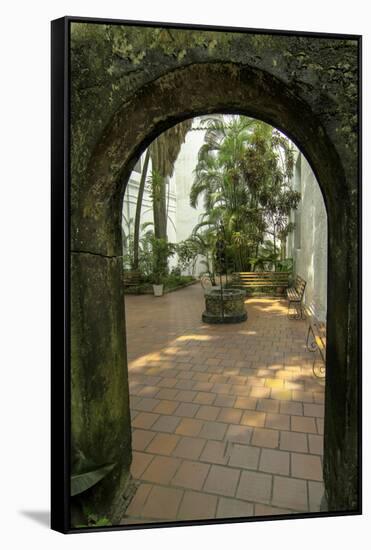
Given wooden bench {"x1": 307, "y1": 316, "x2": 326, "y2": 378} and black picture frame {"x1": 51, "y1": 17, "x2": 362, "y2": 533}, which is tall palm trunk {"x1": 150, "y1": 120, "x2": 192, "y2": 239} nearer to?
wooden bench {"x1": 307, "y1": 316, "x2": 326, "y2": 378}

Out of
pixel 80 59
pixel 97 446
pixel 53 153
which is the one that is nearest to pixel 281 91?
pixel 80 59

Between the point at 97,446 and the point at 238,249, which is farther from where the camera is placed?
the point at 238,249

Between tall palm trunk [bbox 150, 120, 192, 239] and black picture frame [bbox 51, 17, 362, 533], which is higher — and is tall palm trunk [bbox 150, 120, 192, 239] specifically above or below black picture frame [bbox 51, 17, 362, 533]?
above

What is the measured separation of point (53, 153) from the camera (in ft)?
5.37

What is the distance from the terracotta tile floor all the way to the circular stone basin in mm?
1370

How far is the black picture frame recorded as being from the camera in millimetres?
1600

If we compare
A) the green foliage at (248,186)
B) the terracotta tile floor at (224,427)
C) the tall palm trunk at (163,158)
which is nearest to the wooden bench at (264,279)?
the green foliage at (248,186)

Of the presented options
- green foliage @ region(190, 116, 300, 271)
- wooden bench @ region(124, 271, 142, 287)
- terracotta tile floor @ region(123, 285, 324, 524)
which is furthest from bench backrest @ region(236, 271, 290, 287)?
terracotta tile floor @ region(123, 285, 324, 524)

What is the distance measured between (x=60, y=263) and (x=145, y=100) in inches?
31.3

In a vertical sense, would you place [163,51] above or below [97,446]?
above

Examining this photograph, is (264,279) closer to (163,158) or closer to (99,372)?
(163,158)

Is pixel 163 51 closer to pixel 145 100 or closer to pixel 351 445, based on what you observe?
pixel 145 100

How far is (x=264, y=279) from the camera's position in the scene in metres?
10.3

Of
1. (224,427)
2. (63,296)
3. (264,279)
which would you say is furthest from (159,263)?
(63,296)
